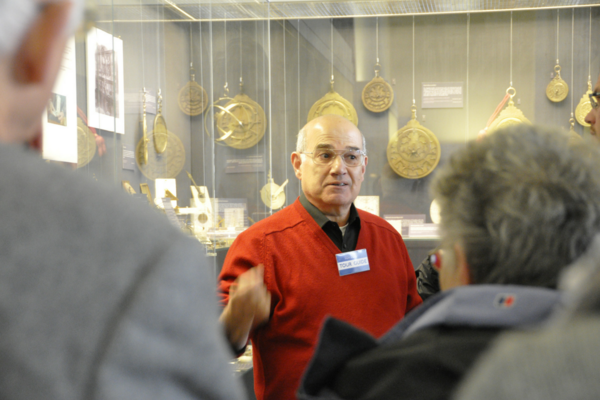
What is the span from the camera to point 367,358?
32.2 inches

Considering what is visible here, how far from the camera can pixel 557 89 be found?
597 centimetres

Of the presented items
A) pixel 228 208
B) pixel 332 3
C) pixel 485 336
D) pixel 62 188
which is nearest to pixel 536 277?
pixel 485 336

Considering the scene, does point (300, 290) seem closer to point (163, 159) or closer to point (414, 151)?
point (163, 159)

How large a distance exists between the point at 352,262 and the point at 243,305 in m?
0.76

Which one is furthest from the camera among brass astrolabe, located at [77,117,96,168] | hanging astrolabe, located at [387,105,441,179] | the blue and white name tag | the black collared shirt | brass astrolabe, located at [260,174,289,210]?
hanging astrolabe, located at [387,105,441,179]

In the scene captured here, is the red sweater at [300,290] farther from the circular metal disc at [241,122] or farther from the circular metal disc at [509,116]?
the circular metal disc at [509,116]

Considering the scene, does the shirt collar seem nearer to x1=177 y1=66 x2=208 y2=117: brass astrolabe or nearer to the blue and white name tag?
the blue and white name tag

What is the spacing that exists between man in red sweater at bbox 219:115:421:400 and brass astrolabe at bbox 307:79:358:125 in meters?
3.93

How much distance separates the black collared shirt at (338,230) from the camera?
223 centimetres

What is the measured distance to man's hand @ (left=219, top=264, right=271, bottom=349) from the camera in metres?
1.39

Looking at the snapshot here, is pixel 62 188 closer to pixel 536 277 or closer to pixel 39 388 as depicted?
pixel 39 388

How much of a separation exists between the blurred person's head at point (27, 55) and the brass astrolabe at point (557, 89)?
6.40 metres

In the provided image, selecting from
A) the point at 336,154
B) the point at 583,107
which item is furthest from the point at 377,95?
the point at 336,154

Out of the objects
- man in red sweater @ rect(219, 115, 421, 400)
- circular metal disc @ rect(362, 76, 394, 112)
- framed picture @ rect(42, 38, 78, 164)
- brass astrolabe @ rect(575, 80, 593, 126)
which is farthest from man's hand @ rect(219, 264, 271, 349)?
brass astrolabe @ rect(575, 80, 593, 126)
